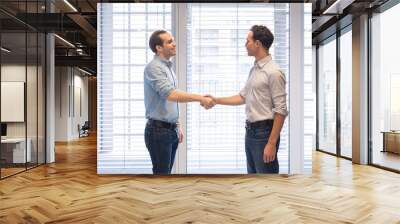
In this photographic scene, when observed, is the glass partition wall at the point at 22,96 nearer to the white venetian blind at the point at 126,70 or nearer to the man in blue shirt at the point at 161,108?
the white venetian blind at the point at 126,70

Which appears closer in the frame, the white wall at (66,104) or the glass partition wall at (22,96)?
the glass partition wall at (22,96)

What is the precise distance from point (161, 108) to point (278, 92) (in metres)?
1.66

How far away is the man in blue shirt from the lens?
19.6 feet

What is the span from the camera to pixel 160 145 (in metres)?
6.00

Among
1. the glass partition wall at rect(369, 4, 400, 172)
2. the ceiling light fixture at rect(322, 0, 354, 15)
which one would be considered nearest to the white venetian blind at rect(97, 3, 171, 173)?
the ceiling light fixture at rect(322, 0, 354, 15)

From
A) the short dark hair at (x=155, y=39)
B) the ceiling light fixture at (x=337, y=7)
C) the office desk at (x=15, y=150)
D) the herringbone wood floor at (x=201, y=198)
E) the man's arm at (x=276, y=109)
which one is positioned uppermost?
the ceiling light fixture at (x=337, y=7)

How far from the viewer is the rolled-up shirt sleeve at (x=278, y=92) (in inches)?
226

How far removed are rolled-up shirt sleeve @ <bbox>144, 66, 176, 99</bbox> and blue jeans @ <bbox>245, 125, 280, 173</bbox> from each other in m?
1.28

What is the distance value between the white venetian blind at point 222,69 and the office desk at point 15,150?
120 inches

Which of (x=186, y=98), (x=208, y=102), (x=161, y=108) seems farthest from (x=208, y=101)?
(x=161, y=108)

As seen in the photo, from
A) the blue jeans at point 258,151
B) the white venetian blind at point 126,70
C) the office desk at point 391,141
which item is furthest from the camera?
the office desk at point 391,141

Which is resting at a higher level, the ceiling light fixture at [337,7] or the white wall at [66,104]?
the ceiling light fixture at [337,7]

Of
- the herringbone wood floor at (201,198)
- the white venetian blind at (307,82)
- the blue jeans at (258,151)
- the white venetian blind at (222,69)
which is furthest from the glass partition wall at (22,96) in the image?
the white venetian blind at (307,82)

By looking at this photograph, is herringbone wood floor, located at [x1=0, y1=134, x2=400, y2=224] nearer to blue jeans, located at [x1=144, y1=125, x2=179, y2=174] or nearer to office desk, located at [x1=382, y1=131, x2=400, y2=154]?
blue jeans, located at [x1=144, y1=125, x2=179, y2=174]
